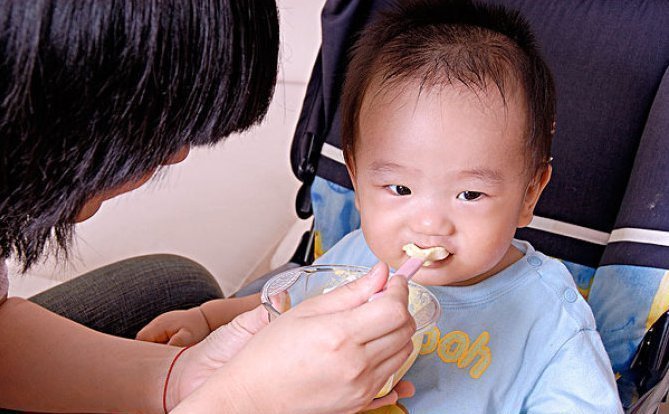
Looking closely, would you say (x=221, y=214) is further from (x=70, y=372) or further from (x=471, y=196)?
(x=471, y=196)

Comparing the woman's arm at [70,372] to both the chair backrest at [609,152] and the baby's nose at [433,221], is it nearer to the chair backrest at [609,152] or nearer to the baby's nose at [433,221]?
the baby's nose at [433,221]

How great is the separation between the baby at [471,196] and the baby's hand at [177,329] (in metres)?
0.39

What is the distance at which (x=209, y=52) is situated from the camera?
2.30 ft

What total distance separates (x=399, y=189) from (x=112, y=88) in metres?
0.43

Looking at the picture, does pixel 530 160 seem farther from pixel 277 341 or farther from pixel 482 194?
pixel 277 341

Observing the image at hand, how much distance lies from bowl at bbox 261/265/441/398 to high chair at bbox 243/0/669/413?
0.39 m

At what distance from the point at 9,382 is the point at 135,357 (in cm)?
17

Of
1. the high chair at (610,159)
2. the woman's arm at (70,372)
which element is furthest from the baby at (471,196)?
the woman's arm at (70,372)

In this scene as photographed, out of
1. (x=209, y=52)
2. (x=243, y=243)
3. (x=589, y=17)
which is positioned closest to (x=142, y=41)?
(x=209, y=52)

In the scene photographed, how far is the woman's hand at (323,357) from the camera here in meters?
0.76

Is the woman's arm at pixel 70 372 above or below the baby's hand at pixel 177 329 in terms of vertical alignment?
below

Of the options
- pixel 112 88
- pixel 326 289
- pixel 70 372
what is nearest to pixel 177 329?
pixel 70 372

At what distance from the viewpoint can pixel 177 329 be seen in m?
1.29

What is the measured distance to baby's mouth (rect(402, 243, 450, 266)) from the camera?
980 mm
